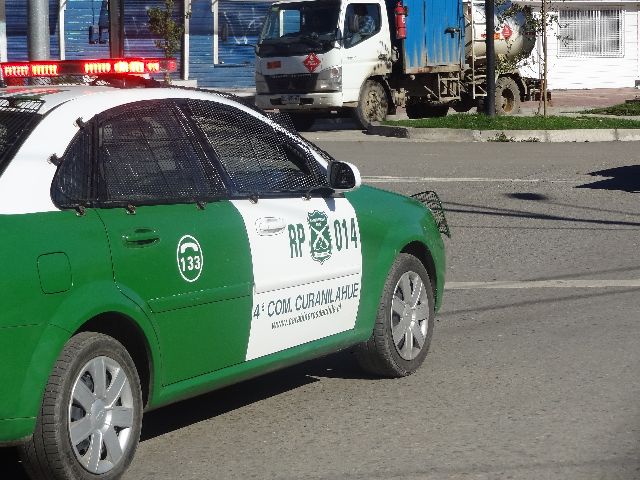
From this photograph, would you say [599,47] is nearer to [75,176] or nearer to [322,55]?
[322,55]

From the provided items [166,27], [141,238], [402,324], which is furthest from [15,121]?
[166,27]

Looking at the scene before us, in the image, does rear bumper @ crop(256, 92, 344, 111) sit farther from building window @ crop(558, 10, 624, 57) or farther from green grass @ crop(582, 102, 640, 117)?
building window @ crop(558, 10, 624, 57)

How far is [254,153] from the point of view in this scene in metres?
6.50

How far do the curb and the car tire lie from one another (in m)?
17.7

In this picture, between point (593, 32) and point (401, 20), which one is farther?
point (593, 32)

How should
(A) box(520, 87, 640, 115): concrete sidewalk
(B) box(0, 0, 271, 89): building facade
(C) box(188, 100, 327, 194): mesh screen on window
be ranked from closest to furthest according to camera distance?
(C) box(188, 100, 327, 194): mesh screen on window → (A) box(520, 87, 640, 115): concrete sidewalk → (B) box(0, 0, 271, 89): building facade

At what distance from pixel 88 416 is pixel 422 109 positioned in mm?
23789

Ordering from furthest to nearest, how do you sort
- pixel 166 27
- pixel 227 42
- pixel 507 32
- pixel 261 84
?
pixel 227 42
pixel 166 27
pixel 507 32
pixel 261 84

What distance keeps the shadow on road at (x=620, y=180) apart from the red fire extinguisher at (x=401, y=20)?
8498 mm

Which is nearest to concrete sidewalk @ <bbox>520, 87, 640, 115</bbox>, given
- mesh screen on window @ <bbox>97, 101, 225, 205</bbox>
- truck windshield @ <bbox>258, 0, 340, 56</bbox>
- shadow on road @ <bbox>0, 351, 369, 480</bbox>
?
truck windshield @ <bbox>258, 0, 340, 56</bbox>

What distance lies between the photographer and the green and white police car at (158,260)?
496cm

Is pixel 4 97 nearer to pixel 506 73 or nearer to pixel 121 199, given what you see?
pixel 121 199

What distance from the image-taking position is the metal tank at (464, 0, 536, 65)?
28.3m

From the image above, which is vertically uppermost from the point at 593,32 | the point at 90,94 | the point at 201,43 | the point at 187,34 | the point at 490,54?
the point at 593,32
